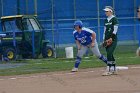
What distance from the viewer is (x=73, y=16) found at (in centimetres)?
3488

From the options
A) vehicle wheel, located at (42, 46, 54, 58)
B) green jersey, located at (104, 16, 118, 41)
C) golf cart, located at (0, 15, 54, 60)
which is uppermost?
green jersey, located at (104, 16, 118, 41)

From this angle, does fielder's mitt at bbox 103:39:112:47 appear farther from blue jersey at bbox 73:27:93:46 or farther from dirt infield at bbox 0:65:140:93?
blue jersey at bbox 73:27:93:46

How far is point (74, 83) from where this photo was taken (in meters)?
13.8

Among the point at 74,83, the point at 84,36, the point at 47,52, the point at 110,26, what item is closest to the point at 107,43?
the point at 110,26

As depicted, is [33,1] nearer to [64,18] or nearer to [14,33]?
[64,18]

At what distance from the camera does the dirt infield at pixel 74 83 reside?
495 inches

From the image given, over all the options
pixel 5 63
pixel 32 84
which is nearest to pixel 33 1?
pixel 5 63

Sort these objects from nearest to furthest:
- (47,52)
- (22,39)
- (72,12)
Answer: (22,39) < (47,52) < (72,12)

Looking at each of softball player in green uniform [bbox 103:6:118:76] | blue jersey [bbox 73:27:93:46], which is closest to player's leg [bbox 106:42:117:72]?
softball player in green uniform [bbox 103:6:118:76]

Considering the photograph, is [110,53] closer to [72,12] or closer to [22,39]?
[22,39]

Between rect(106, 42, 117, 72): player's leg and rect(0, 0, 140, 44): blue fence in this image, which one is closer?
rect(106, 42, 117, 72): player's leg

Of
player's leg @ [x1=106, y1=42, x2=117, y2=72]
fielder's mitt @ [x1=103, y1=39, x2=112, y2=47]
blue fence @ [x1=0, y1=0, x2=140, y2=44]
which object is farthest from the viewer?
blue fence @ [x1=0, y1=0, x2=140, y2=44]

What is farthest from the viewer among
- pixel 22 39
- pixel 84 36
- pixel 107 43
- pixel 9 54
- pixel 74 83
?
pixel 22 39

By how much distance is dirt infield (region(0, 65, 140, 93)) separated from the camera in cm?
1258
